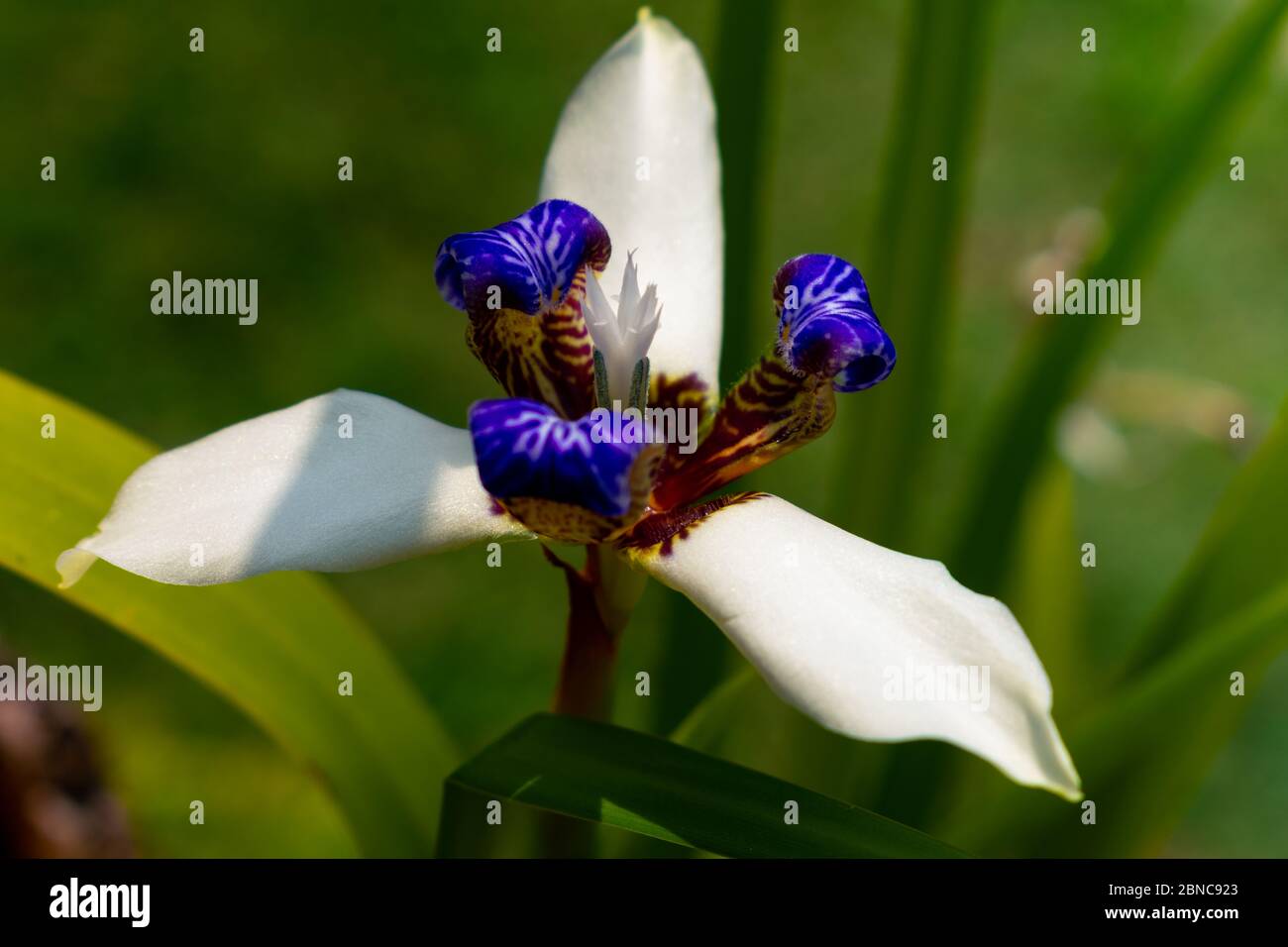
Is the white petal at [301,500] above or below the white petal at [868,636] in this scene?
above

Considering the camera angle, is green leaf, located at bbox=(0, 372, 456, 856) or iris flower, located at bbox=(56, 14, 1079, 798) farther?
green leaf, located at bbox=(0, 372, 456, 856)

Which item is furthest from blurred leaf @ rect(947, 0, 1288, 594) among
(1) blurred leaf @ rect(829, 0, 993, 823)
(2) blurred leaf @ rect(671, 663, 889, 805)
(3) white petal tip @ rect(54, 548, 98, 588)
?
(3) white petal tip @ rect(54, 548, 98, 588)

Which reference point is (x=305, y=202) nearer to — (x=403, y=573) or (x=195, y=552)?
(x=403, y=573)

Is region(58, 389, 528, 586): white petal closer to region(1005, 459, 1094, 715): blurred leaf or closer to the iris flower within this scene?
the iris flower

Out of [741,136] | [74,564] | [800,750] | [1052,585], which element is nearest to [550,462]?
[74,564]

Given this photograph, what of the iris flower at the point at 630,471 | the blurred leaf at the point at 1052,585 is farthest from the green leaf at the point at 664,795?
the blurred leaf at the point at 1052,585

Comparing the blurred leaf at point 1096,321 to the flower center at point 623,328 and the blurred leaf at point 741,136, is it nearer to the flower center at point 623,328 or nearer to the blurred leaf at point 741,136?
the blurred leaf at point 741,136
